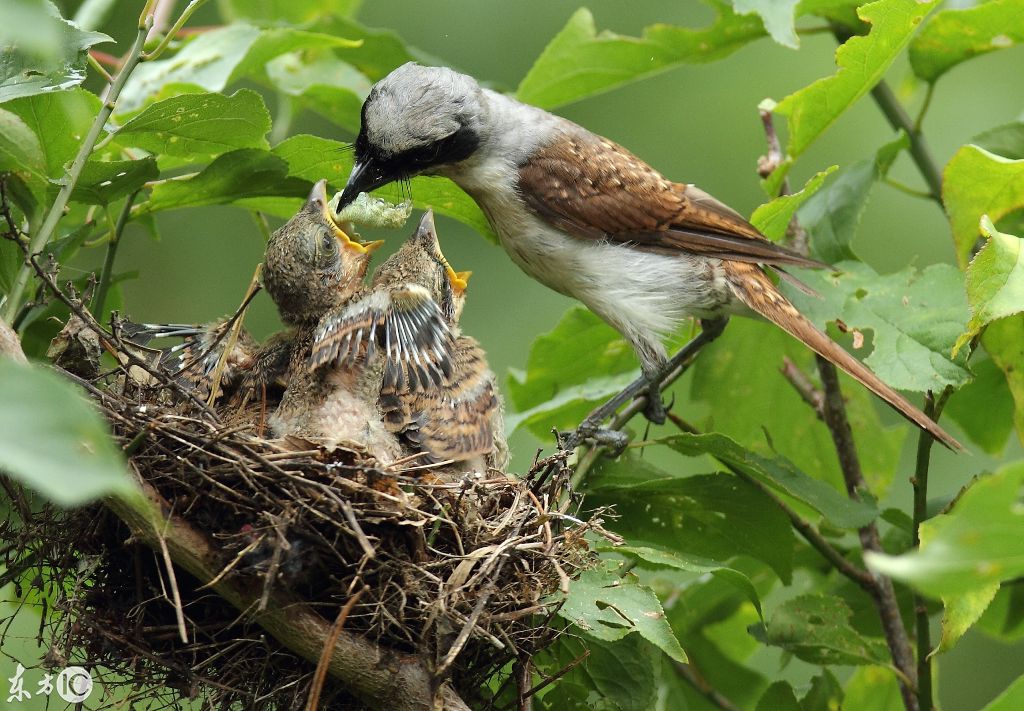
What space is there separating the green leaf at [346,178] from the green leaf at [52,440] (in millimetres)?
2144

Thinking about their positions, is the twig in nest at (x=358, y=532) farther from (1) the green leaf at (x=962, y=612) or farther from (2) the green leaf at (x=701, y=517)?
(1) the green leaf at (x=962, y=612)

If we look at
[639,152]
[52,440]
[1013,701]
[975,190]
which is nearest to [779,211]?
[975,190]

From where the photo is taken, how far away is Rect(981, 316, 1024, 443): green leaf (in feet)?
10.0

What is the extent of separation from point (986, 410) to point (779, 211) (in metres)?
1.02

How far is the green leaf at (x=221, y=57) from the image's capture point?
3523 millimetres

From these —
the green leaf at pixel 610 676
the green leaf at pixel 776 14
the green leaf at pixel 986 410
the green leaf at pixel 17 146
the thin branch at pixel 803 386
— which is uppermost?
the green leaf at pixel 776 14

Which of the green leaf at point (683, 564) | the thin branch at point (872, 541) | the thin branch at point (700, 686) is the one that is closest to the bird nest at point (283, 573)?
the green leaf at point (683, 564)

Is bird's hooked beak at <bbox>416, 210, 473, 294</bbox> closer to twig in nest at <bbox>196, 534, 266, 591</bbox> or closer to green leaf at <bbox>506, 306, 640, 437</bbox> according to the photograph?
green leaf at <bbox>506, 306, 640, 437</bbox>

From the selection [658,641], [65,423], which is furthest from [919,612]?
[65,423]

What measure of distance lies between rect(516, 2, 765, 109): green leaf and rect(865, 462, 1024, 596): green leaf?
2680 mm

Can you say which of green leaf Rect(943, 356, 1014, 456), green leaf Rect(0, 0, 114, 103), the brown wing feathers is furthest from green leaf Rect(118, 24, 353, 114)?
green leaf Rect(943, 356, 1014, 456)

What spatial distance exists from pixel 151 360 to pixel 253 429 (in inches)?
17.5

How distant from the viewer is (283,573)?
259 centimetres

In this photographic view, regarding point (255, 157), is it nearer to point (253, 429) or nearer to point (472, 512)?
point (253, 429)
